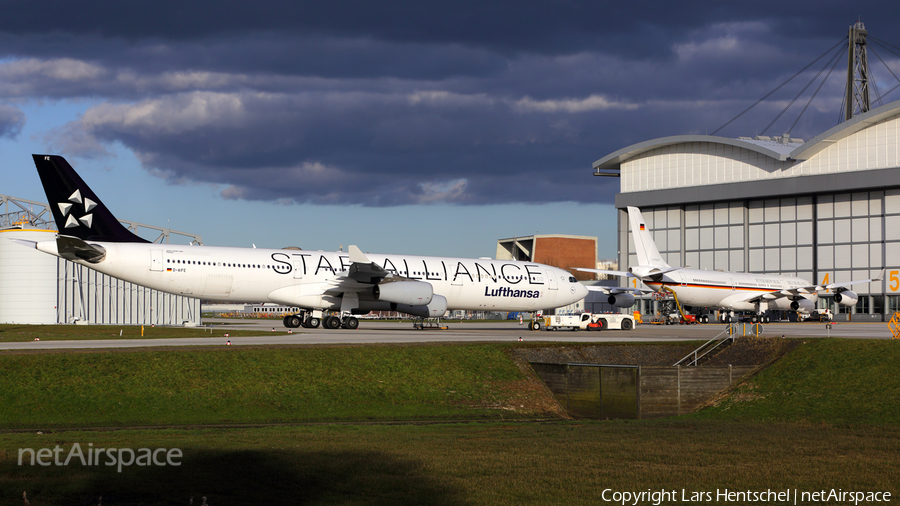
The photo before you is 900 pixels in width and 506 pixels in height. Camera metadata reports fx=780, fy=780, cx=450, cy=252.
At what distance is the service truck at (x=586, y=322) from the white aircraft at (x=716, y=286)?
12.0m

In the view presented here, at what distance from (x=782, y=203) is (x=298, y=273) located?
5886cm

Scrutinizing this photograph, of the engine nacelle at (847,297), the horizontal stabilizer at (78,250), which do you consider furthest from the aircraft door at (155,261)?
the engine nacelle at (847,297)

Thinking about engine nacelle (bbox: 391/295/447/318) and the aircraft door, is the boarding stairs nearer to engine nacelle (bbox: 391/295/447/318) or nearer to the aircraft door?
engine nacelle (bbox: 391/295/447/318)

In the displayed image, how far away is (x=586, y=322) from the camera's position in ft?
160

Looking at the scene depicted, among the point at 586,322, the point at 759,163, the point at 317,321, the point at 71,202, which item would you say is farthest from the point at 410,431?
the point at 759,163

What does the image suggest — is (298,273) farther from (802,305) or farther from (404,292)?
Answer: (802,305)

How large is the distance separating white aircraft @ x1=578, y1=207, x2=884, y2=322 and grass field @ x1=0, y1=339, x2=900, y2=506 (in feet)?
106

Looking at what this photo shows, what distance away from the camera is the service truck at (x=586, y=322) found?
48625mm

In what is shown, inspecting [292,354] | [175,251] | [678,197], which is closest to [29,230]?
[175,251]

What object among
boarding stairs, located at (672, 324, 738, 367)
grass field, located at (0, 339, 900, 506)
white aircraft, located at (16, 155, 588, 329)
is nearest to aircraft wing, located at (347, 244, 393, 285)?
white aircraft, located at (16, 155, 588, 329)

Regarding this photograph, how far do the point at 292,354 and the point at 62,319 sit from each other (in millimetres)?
40938

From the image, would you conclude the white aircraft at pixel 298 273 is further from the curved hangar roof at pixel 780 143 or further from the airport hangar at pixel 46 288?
the curved hangar roof at pixel 780 143

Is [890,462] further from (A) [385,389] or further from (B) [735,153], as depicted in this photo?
(B) [735,153]

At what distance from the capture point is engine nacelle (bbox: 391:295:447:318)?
45.3 m
